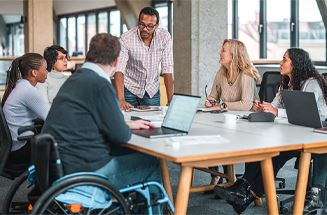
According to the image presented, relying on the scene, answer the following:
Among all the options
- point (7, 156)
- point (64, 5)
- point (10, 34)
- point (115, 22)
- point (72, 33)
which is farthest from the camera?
point (10, 34)

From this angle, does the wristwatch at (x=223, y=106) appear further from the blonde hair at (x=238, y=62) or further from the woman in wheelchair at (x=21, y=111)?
the woman in wheelchair at (x=21, y=111)

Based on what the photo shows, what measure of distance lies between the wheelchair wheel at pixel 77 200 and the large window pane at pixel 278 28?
7.46 meters

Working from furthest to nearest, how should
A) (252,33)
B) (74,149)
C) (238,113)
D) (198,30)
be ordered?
(252,33), (198,30), (238,113), (74,149)

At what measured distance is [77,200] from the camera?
2.90 m

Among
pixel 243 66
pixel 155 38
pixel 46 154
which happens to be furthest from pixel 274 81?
pixel 46 154

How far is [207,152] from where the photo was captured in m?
2.70

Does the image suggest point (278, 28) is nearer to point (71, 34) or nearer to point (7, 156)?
point (7, 156)

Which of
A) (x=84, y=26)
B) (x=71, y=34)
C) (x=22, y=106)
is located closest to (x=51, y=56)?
(x=22, y=106)

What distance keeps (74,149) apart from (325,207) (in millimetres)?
1918

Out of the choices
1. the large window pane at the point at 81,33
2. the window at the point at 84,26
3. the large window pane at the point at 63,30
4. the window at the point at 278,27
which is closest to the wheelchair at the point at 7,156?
the window at the point at 278,27

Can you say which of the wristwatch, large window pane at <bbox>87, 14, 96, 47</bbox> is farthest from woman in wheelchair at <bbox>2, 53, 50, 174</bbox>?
large window pane at <bbox>87, 14, 96, 47</bbox>

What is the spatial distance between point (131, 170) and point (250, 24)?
866 centimetres

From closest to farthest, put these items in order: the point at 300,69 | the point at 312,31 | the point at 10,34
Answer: the point at 300,69
the point at 312,31
the point at 10,34

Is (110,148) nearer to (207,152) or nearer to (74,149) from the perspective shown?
(74,149)
